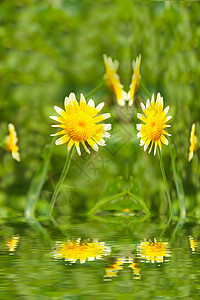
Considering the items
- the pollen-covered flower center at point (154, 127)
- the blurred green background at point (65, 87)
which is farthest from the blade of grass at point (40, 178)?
the pollen-covered flower center at point (154, 127)

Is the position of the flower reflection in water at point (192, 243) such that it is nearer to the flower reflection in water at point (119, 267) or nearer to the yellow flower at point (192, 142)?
the flower reflection in water at point (119, 267)

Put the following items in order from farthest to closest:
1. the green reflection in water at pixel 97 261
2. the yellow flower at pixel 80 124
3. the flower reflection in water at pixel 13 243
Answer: the yellow flower at pixel 80 124 < the flower reflection in water at pixel 13 243 < the green reflection in water at pixel 97 261

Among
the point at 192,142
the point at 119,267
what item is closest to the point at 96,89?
the point at 192,142

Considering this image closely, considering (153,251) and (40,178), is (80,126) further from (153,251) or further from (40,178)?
(153,251)

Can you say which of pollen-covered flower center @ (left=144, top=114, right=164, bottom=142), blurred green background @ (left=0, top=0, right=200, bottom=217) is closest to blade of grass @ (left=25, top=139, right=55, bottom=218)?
blurred green background @ (left=0, top=0, right=200, bottom=217)

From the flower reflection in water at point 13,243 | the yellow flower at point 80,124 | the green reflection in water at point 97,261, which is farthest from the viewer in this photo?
the yellow flower at point 80,124

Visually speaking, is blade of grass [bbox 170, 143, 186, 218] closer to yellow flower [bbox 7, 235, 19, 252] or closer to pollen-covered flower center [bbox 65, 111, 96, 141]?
pollen-covered flower center [bbox 65, 111, 96, 141]

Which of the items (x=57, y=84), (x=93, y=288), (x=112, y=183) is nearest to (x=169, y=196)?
(x=112, y=183)
